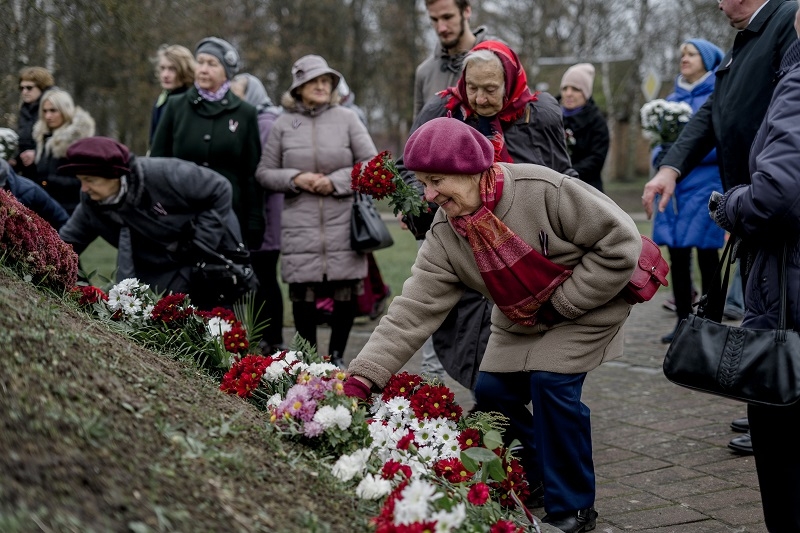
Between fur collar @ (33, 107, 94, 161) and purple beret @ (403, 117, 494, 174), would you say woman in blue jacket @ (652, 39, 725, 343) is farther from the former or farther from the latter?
fur collar @ (33, 107, 94, 161)

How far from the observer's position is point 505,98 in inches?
179

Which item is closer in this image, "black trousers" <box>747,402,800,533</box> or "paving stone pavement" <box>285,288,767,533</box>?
"black trousers" <box>747,402,800,533</box>

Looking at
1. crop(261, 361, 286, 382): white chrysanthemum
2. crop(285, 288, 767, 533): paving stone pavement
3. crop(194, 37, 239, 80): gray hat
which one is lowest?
crop(285, 288, 767, 533): paving stone pavement

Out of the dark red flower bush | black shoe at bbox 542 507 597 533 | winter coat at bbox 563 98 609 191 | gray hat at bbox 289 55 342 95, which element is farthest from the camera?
winter coat at bbox 563 98 609 191

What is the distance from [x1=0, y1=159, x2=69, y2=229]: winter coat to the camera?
19.7 feet

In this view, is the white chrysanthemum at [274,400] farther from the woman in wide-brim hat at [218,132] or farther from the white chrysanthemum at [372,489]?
the woman in wide-brim hat at [218,132]

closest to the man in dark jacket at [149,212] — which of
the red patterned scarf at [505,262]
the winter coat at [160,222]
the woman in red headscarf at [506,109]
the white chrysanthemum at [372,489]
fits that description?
the winter coat at [160,222]

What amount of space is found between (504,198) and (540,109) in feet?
4.07

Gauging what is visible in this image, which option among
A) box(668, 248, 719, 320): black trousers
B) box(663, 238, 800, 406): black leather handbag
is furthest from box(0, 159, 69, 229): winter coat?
box(668, 248, 719, 320): black trousers

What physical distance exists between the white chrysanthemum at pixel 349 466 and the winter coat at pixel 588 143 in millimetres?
5296

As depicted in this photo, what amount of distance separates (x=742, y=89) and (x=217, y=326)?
9.18 ft

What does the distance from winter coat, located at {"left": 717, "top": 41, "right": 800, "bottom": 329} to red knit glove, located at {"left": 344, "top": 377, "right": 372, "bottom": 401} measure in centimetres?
139

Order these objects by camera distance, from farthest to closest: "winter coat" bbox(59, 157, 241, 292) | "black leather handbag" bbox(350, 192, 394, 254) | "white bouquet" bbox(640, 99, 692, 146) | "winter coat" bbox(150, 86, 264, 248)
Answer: "white bouquet" bbox(640, 99, 692, 146), "winter coat" bbox(150, 86, 264, 248), "black leather handbag" bbox(350, 192, 394, 254), "winter coat" bbox(59, 157, 241, 292)

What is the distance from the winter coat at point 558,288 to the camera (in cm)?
352
